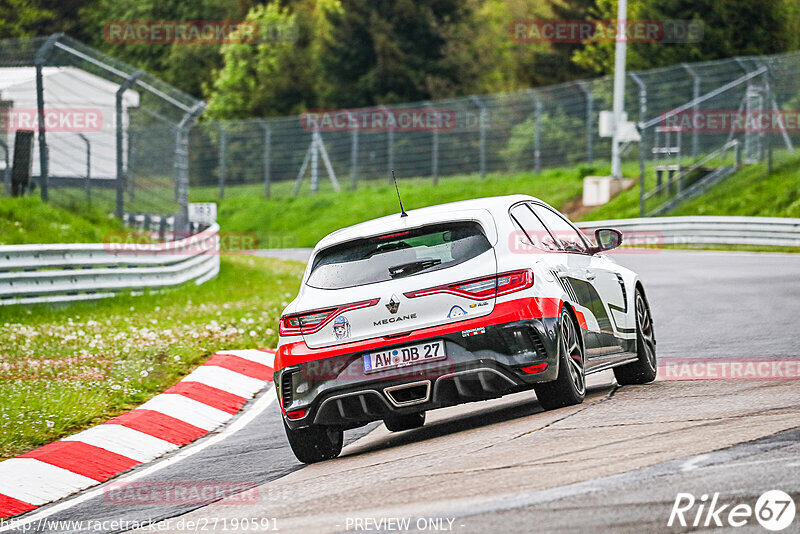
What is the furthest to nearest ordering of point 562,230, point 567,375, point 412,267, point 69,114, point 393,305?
point 69,114, point 562,230, point 567,375, point 412,267, point 393,305

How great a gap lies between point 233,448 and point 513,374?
2111 millimetres

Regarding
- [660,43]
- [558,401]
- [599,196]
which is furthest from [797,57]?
[558,401]

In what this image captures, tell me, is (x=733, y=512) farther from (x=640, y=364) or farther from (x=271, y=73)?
(x=271, y=73)

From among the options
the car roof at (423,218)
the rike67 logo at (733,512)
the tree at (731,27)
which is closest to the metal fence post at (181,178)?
the car roof at (423,218)

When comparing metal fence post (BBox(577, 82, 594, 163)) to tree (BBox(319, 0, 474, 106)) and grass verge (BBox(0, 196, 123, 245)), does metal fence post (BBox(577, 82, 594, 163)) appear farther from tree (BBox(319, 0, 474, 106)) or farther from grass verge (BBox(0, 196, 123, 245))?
tree (BBox(319, 0, 474, 106))

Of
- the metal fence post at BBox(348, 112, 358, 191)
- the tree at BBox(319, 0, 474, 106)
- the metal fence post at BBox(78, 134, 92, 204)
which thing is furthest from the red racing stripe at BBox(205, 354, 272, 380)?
the tree at BBox(319, 0, 474, 106)

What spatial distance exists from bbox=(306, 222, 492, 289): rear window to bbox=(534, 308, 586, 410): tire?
2.40ft

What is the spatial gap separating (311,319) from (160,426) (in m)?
2.21

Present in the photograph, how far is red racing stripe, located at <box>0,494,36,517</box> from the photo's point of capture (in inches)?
301

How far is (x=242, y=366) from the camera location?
1271 cm

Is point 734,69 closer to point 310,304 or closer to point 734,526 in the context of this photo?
point 310,304

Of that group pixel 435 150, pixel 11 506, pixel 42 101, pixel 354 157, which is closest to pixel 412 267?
pixel 11 506

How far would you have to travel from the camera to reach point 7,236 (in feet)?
68.5

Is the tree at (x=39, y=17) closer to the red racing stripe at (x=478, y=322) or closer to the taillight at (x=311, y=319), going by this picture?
the taillight at (x=311, y=319)
